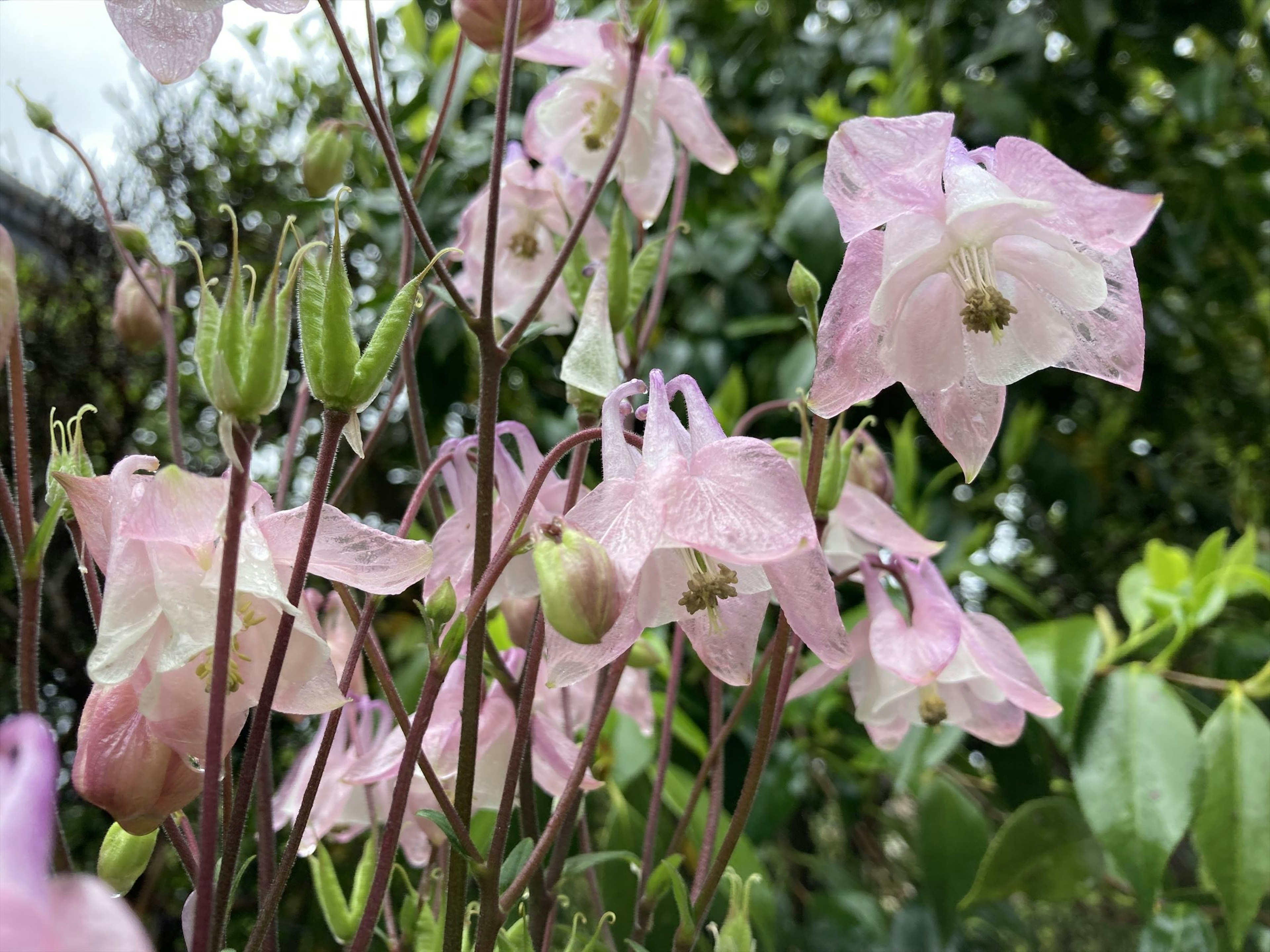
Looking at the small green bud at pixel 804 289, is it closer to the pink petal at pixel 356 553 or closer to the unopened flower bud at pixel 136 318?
the pink petal at pixel 356 553

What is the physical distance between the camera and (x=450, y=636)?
0.83 ft

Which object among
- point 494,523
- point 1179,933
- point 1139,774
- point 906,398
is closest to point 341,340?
point 494,523

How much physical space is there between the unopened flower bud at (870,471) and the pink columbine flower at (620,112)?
15 centimetres

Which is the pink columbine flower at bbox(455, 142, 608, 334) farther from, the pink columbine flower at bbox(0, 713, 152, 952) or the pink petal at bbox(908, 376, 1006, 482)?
the pink columbine flower at bbox(0, 713, 152, 952)

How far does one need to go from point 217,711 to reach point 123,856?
10 centimetres

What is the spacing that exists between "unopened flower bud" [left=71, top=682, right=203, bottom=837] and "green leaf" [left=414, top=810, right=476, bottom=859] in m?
0.06

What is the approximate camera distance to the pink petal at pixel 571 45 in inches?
18.0

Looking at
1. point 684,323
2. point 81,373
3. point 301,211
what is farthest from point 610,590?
point 81,373

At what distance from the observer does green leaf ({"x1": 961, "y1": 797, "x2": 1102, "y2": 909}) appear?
1.85 ft

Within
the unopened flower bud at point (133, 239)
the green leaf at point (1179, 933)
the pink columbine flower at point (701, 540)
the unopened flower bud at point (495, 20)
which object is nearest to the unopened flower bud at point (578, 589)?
the pink columbine flower at point (701, 540)

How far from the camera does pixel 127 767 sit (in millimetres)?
215

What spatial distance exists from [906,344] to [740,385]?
0.49 meters

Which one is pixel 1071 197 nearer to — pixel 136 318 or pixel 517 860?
pixel 517 860

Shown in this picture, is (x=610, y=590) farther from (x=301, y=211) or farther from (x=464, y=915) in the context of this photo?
(x=301, y=211)
